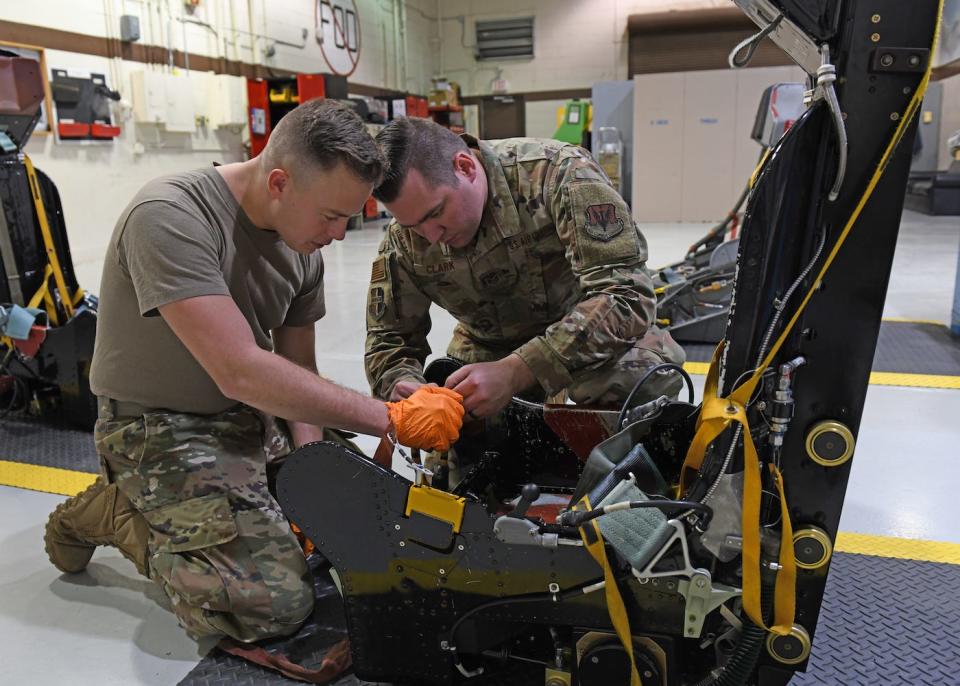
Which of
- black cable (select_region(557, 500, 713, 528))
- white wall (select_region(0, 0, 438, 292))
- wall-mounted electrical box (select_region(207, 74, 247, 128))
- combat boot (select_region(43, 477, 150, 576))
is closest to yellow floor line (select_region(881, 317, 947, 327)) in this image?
black cable (select_region(557, 500, 713, 528))

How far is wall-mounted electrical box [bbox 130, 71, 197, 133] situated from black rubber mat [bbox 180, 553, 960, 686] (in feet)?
22.6

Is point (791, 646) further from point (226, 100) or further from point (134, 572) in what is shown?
point (226, 100)

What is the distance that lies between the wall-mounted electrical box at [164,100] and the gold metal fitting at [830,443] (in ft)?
25.4

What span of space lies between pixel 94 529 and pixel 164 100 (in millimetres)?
6834

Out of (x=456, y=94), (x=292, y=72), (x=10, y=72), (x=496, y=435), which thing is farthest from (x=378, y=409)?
(x=456, y=94)

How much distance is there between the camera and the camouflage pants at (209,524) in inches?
67.1

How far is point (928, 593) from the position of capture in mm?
1848

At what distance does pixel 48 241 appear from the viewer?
317cm

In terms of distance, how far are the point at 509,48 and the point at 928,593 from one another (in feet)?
45.5

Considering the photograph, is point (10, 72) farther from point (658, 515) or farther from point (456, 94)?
point (456, 94)

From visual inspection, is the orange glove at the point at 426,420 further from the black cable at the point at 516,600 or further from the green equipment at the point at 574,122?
the green equipment at the point at 574,122

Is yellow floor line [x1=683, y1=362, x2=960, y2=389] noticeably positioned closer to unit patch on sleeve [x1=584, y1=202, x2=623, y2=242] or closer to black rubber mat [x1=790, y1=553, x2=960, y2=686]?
black rubber mat [x1=790, y1=553, x2=960, y2=686]

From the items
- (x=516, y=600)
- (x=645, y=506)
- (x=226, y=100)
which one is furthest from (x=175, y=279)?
(x=226, y=100)

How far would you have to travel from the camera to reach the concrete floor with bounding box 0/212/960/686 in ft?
5.58
